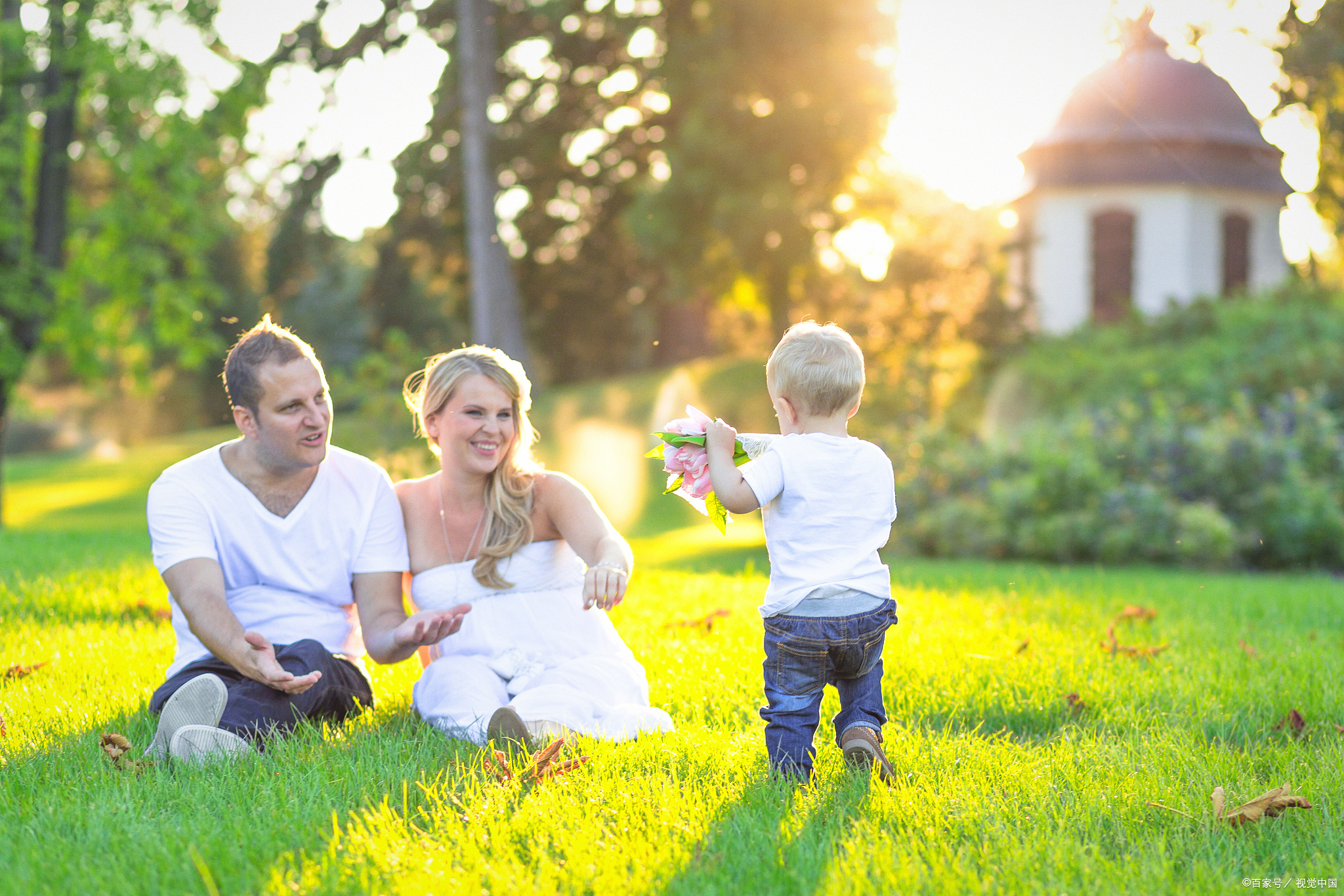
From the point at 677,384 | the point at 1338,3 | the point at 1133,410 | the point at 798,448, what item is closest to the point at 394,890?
the point at 798,448

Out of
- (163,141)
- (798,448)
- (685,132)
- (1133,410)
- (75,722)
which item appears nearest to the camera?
(798,448)

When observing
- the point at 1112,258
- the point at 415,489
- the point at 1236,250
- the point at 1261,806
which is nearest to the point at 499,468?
the point at 415,489

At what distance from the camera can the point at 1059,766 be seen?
3451 millimetres

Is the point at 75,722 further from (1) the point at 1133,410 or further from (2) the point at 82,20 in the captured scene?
(2) the point at 82,20

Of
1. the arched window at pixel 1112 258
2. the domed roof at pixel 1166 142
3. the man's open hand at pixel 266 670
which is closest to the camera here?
the man's open hand at pixel 266 670

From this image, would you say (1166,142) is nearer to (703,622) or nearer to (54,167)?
(54,167)

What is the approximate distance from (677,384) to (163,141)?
51.0ft

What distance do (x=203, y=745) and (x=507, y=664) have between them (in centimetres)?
115

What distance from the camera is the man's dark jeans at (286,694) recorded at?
3.81 m

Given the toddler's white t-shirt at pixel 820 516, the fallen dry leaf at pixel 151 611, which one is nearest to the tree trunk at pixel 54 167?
the fallen dry leaf at pixel 151 611

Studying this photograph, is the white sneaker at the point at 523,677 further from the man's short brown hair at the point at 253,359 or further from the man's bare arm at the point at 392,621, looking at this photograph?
the man's short brown hair at the point at 253,359

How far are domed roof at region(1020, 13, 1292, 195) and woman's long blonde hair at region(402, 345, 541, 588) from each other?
81.5ft

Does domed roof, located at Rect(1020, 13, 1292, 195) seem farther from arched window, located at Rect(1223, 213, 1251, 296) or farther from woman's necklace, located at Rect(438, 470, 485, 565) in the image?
woman's necklace, located at Rect(438, 470, 485, 565)

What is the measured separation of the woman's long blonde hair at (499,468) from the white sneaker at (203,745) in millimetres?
1125
